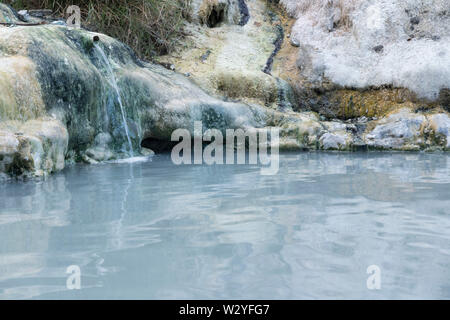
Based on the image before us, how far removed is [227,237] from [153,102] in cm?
394

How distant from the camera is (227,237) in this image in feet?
7.84

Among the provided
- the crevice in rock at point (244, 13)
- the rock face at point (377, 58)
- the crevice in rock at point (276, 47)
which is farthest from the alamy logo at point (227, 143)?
the crevice in rock at point (244, 13)

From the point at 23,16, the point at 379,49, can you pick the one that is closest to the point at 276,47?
the point at 379,49

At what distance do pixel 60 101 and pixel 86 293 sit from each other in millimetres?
3507

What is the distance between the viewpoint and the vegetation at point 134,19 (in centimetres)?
692

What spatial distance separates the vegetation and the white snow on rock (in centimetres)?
230

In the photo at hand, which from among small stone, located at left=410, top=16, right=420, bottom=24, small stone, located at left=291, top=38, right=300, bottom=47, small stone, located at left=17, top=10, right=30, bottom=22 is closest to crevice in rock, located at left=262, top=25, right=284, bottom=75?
small stone, located at left=291, top=38, right=300, bottom=47

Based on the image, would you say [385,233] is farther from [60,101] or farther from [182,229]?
[60,101]

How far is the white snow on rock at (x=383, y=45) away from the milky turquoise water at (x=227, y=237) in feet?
11.1

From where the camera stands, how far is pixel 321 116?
7.44 metres

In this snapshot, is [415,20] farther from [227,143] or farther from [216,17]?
[227,143]

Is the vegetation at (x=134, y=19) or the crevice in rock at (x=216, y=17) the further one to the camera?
the crevice in rock at (x=216, y=17)
